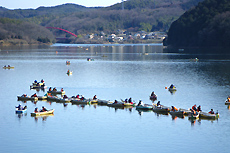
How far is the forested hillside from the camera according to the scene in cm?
13400

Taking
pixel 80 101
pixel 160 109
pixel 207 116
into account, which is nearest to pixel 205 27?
pixel 80 101

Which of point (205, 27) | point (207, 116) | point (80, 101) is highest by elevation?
point (205, 27)

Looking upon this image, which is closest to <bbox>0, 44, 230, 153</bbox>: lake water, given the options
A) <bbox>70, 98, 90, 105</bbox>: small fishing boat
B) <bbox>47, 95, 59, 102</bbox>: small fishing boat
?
<bbox>70, 98, 90, 105</bbox>: small fishing boat

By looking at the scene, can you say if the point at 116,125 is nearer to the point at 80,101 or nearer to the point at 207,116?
the point at 207,116

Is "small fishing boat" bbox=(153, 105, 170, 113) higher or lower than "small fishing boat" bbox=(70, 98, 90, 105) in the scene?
lower

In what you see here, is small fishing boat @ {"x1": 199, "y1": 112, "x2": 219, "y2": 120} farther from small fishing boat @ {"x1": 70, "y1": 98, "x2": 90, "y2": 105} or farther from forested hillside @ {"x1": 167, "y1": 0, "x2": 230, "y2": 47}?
forested hillside @ {"x1": 167, "y1": 0, "x2": 230, "y2": 47}

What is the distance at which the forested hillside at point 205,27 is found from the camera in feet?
440

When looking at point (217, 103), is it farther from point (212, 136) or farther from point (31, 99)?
point (31, 99)

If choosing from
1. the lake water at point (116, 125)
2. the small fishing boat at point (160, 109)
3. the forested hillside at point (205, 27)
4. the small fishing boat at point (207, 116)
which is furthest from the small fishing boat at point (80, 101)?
the forested hillside at point (205, 27)

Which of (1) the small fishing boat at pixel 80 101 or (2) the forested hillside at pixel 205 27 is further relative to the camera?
(2) the forested hillside at pixel 205 27

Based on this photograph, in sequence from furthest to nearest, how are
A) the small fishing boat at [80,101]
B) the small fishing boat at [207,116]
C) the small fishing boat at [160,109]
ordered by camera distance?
the small fishing boat at [80,101], the small fishing boat at [160,109], the small fishing boat at [207,116]

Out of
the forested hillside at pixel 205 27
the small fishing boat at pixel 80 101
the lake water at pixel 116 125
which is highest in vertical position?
the forested hillside at pixel 205 27

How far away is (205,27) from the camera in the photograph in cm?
14300

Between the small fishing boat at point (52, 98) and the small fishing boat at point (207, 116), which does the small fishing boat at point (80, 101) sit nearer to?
the small fishing boat at point (52, 98)
